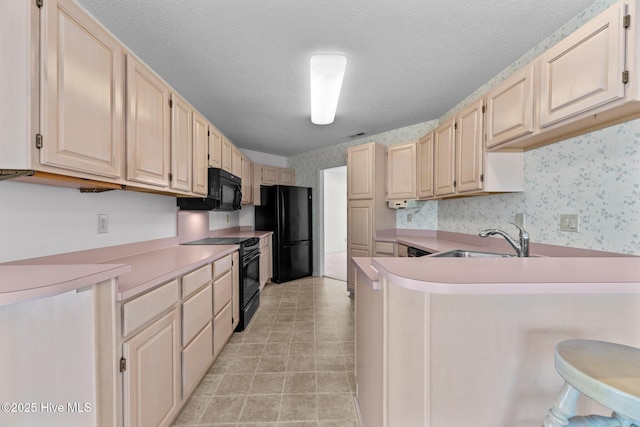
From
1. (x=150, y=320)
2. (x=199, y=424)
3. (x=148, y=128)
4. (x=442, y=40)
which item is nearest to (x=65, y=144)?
(x=148, y=128)

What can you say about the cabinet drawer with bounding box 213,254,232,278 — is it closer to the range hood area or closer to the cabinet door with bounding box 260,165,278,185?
the range hood area

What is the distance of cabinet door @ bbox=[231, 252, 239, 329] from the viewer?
2386 millimetres

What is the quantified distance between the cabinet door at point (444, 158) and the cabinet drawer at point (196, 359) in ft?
8.24

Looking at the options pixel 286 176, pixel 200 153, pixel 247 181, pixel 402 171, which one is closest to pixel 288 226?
pixel 247 181

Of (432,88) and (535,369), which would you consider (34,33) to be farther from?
(432,88)

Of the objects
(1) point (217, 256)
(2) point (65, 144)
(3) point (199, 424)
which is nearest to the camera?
(2) point (65, 144)

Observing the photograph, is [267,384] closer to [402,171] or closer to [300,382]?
[300,382]

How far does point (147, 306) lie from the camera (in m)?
1.16

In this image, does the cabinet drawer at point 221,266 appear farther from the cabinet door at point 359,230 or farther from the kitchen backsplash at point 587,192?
the kitchen backsplash at point 587,192

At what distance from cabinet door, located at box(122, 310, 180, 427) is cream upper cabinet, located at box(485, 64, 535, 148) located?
2431 mm

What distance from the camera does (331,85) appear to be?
219 cm

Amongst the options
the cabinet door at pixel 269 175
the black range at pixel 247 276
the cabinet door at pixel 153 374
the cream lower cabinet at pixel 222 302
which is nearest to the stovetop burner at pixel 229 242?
the black range at pixel 247 276

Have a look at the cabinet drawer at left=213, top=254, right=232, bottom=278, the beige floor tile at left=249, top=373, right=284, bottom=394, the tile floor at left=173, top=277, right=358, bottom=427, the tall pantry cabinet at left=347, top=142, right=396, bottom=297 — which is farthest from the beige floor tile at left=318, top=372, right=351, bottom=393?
the tall pantry cabinet at left=347, top=142, right=396, bottom=297

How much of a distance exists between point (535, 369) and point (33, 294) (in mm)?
1670
